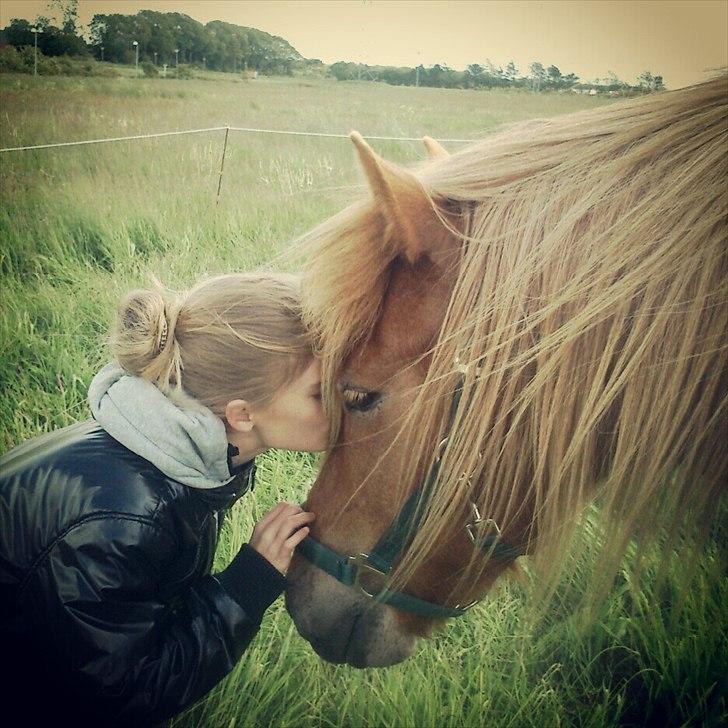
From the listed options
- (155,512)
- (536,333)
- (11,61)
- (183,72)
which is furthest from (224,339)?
(11,61)

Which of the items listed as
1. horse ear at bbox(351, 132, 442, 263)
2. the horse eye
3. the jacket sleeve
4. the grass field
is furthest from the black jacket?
horse ear at bbox(351, 132, 442, 263)

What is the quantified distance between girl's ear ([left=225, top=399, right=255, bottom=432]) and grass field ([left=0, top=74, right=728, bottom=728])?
15.7 inches

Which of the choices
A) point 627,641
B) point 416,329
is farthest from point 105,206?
point 627,641

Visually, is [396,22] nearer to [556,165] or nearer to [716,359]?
[556,165]

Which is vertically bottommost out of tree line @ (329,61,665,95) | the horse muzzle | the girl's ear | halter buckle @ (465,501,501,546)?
the horse muzzle

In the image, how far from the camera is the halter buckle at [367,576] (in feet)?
3.15

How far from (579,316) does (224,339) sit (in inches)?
23.8

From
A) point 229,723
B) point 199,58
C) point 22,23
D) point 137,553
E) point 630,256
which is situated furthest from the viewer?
point 199,58

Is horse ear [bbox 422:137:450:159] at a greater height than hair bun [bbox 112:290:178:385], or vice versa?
horse ear [bbox 422:137:450:159]

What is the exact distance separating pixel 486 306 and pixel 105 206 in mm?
1383

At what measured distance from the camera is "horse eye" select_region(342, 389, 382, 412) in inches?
33.8

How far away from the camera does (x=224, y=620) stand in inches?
39.6

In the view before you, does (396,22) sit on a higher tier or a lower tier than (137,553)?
higher

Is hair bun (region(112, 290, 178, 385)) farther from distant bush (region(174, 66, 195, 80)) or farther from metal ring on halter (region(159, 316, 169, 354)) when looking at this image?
distant bush (region(174, 66, 195, 80))
